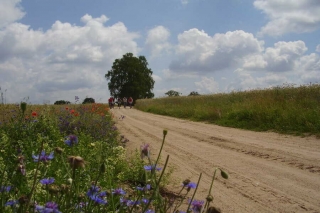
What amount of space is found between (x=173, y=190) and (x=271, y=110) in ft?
29.3

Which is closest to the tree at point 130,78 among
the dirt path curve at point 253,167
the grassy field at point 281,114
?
the grassy field at point 281,114

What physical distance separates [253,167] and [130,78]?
208ft

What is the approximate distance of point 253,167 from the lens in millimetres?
6332

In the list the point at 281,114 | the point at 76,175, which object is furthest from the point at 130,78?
the point at 76,175

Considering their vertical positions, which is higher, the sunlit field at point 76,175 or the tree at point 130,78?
the tree at point 130,78

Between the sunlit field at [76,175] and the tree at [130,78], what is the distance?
58.2 metres

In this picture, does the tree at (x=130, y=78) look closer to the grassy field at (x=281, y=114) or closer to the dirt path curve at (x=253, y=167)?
the grassy field at (x=281, y=114)

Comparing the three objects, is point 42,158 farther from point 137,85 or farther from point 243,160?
point 137,85

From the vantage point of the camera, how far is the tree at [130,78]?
6800cm

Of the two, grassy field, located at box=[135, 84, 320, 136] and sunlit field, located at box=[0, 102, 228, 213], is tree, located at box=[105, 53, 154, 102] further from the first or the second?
sunlit field, located at box=[0, 102, 228, 213]

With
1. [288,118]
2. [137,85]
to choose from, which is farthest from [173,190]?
[137,85]

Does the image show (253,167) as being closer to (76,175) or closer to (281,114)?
(76,175)

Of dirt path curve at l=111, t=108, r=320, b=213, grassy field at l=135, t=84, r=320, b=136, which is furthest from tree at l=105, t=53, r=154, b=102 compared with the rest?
dirt path curve at l=111, t=108, r=320, b=213

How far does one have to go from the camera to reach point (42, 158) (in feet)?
6.28
